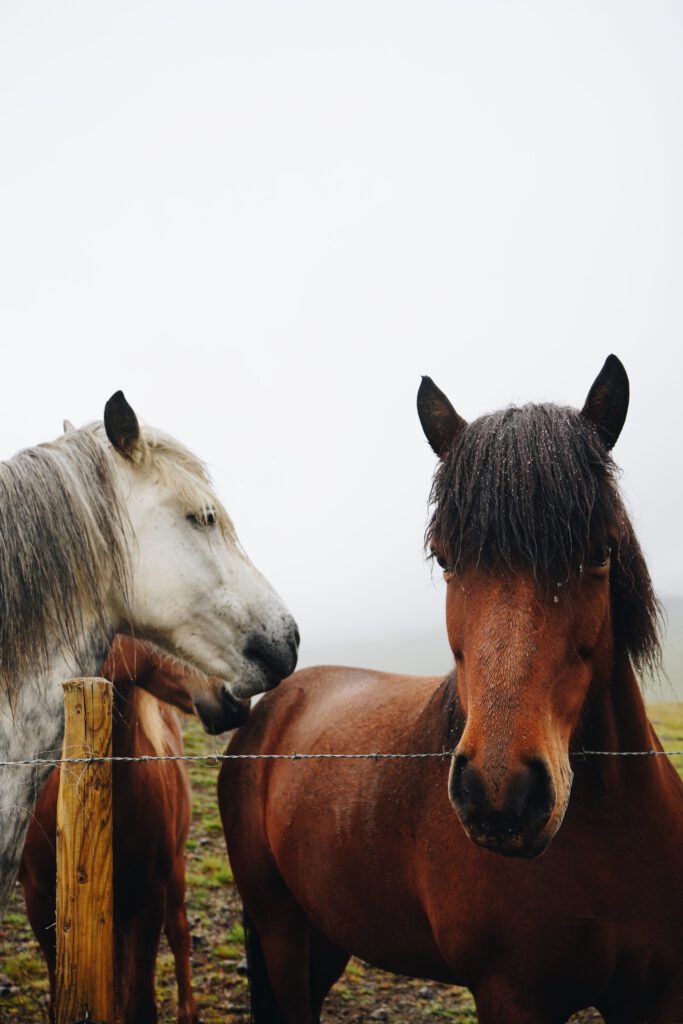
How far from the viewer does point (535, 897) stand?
234 centimetres

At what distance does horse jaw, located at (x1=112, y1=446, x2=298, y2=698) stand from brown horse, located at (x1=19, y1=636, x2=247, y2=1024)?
86 centimetres

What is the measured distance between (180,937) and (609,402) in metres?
4.59

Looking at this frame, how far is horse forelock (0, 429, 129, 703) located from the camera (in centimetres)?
288

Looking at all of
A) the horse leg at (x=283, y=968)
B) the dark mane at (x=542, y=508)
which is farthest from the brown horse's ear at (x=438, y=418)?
the horse leg at (x=283, y=968)

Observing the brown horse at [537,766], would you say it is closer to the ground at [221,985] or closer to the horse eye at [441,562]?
the horse eye at [441,562]

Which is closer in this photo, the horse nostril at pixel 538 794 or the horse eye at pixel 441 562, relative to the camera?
the horse nostril at pixel 538 794

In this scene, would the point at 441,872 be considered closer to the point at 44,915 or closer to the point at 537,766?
the point at 537,766

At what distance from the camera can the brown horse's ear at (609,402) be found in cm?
237

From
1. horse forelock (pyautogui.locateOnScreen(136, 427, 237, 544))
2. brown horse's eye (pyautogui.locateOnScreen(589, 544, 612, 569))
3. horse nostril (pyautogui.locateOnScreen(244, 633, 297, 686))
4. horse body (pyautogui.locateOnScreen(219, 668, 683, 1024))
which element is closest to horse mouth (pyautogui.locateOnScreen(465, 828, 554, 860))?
horse body (pyautogui.locateOnScreen(219, 668, 683, 1024))

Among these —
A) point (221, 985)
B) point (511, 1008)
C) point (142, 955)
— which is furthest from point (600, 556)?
point (221, 985)

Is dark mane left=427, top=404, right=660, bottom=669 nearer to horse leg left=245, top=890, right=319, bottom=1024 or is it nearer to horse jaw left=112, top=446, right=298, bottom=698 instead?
horse jaw left=112, top=446, right=298, bottom=698

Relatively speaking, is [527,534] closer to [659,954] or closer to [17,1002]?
[659,954]

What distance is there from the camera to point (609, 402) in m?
2.42

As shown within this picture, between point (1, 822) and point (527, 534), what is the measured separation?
202 centimetres
